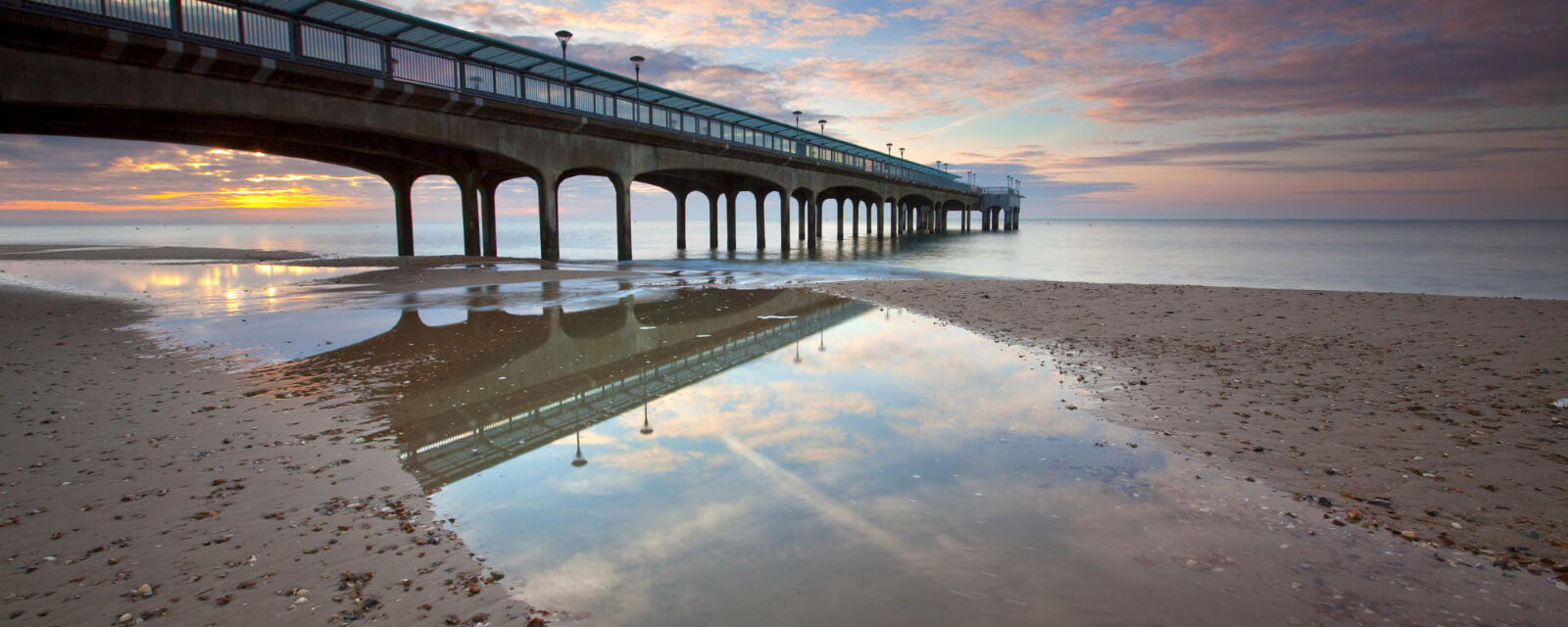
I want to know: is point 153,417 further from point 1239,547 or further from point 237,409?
point 1239,547

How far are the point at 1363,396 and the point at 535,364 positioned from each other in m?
10.3

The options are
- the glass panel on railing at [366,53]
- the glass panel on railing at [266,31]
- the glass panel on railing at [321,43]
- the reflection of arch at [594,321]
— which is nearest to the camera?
the reflection of arch at [594,321]

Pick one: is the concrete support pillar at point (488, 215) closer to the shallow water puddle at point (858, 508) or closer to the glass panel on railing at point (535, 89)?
the glass panel on railing at point (535, 89)

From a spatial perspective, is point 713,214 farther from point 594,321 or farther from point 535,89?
point 594,321

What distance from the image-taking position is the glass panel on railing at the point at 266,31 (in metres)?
19.4

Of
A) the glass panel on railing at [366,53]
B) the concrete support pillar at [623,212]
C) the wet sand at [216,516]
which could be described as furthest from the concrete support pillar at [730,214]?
the wet sand at [216,516]

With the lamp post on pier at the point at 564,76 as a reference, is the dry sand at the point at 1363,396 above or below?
below

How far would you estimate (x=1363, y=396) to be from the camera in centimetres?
808

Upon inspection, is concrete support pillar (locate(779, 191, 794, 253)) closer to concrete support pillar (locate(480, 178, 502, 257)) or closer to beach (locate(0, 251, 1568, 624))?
concrete support pillar (locate(480, 178, 502, 257))

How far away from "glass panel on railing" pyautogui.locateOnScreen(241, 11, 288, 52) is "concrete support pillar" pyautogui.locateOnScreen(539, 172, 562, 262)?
11104 mm

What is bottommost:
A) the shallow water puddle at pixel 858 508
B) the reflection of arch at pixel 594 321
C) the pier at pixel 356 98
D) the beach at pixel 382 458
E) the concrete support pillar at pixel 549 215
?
the shallow water puddle at pixel 858 508

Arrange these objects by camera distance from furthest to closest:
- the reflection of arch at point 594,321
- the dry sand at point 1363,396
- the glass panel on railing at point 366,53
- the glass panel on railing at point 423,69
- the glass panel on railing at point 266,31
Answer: the glass panel on railing at point 423,69, the glass panel on railing at point 366,53, the glass panel on railing at point 266,31, the reflection of arch at point 594,321, the dry sand at point 1363,396

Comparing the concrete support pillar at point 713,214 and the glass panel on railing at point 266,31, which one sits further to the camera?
the concrete support pillar at point 713,214

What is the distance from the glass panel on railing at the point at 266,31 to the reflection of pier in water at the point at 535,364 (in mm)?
10923
